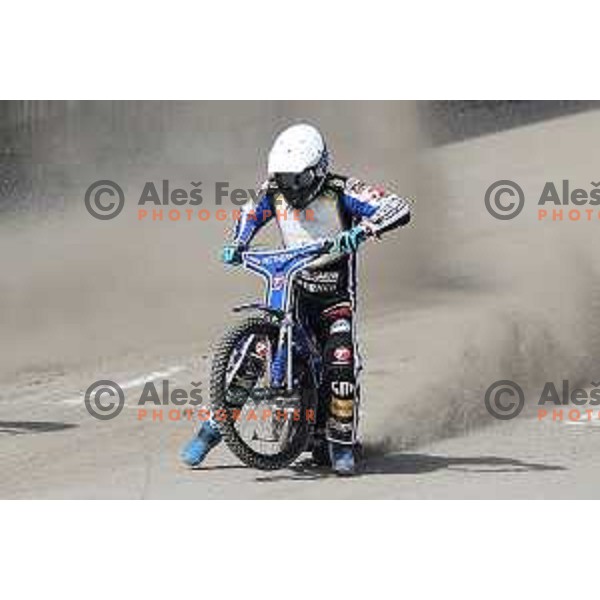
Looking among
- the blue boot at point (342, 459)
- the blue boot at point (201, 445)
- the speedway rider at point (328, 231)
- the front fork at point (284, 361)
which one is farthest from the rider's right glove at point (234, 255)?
the blue boot at point (342, 459)

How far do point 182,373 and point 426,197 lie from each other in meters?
3.99

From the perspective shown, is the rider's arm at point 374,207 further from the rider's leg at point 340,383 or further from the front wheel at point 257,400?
the front wheel at point 257,400

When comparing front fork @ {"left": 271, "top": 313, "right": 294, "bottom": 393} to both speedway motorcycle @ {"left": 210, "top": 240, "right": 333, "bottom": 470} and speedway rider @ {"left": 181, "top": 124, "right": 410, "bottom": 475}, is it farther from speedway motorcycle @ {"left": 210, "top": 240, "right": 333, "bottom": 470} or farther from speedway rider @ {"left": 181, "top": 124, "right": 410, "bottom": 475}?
speedway rider @ {"left": 181, "top": 124, "right": 410, "bottom": 475}

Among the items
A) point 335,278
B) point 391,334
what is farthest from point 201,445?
point 391,334

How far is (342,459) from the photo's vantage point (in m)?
9.02

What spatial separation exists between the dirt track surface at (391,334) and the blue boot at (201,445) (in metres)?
0.10

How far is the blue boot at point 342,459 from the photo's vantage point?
900cm

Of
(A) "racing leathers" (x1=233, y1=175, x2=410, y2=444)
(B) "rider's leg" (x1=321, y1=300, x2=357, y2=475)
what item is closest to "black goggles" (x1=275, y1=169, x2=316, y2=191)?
(A) "racing leathers" (x1=233, y1=175, x2=410, y2=444)

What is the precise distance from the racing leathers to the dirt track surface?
19.6 inches

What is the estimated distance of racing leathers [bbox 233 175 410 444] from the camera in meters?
8.94

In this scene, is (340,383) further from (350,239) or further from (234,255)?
(234,255)

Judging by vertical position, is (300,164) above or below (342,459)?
above

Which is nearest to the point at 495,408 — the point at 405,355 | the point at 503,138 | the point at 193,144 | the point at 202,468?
the point at 405,355

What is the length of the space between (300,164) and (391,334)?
4829 mm
